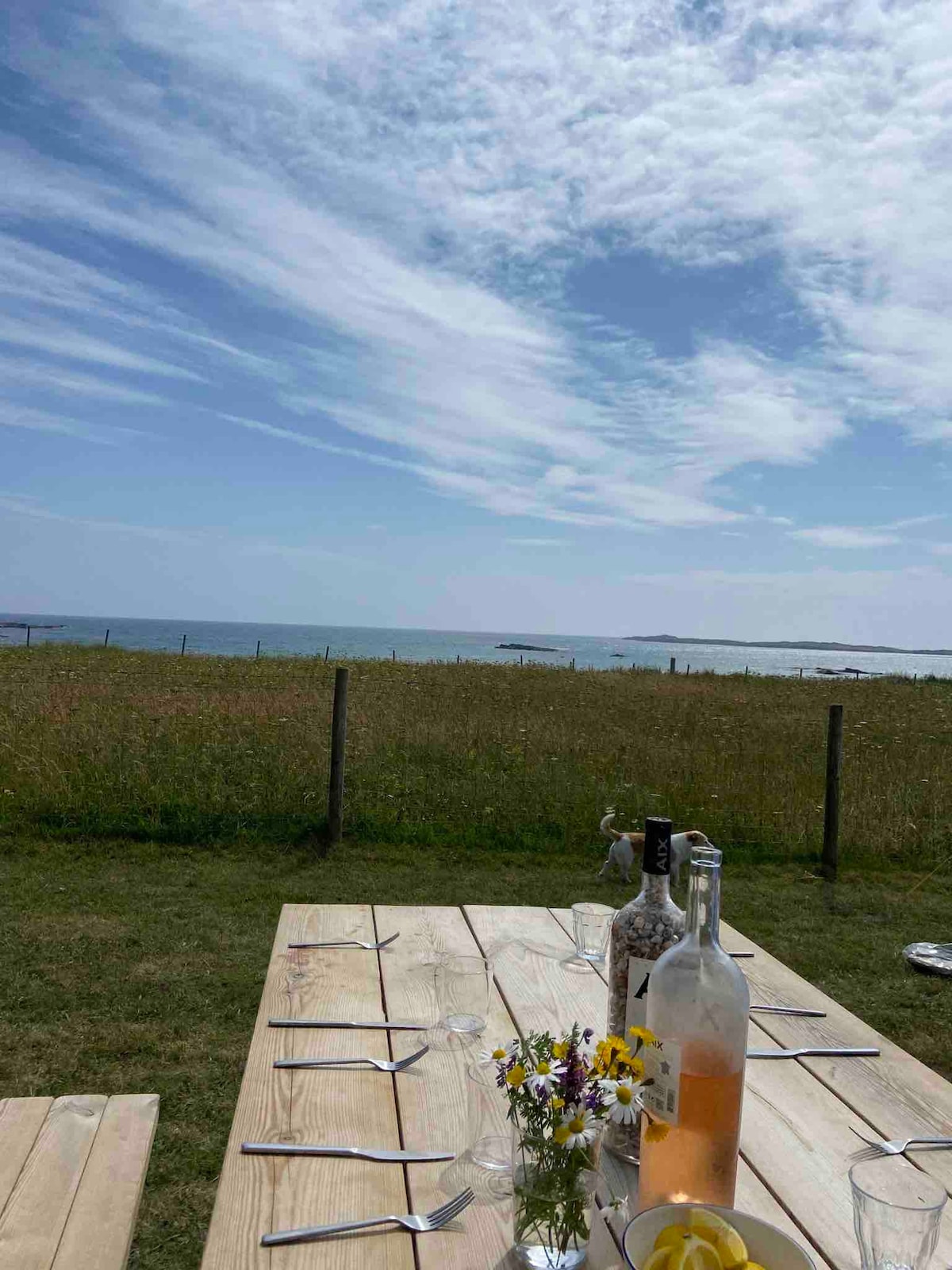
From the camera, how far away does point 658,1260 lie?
84 cm

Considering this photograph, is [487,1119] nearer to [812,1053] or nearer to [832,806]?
[812,1053]

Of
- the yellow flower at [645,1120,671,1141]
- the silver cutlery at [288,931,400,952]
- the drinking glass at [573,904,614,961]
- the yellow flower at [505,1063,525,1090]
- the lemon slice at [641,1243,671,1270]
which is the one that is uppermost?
the yellow flower at [505,1063,525,1090]

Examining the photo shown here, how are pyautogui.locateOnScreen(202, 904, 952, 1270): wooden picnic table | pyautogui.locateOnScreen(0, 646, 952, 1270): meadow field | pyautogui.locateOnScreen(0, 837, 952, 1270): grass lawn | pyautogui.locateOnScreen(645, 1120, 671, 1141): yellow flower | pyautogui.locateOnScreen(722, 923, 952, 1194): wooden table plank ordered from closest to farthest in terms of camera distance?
1. pyautogui.locateOnScreen(645, 1120, 671, 1141): yellow flower
2. pyautogui.locateOnScreen(202, 904, 952, 1270): wooden picnic table
3. pyautogui.locateOnScreen(722, 923, 952, 1194): wooden table plank
4. pyautogui.locateOnScreen(0, 837, 952, 1270): grass lawn
5. pyautogui.locateOnScreen(0, 646, 952, 1270): meadow field

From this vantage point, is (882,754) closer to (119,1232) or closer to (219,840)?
(219,840)

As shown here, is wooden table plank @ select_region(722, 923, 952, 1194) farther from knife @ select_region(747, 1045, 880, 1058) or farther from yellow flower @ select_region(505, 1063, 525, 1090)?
yellow flower @ select_region(505, 1063, 525, 1090)

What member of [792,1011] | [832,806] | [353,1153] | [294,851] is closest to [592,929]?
[792,1011]

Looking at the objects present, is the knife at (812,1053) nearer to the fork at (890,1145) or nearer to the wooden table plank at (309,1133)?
the fork at (890,1145)

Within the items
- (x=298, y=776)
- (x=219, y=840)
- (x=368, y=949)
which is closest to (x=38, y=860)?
(x=219, y=840)

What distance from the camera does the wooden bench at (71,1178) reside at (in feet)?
4.98

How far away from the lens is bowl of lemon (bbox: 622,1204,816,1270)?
2.76 feet

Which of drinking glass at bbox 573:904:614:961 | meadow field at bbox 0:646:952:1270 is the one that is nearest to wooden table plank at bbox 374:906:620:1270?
drinking glass at bbox 573:904:614:961

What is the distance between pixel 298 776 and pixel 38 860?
5.53ft

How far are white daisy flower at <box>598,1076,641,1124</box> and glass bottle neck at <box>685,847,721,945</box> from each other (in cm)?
18

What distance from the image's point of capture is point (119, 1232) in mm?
1587
